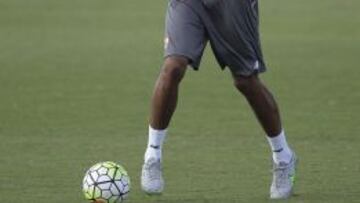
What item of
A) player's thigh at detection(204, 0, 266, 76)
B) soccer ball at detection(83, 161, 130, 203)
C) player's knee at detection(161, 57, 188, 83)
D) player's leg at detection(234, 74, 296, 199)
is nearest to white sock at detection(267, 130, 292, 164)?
player's leg at detection(234, 74, 296, 199)

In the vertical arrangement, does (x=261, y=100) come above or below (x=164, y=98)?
below

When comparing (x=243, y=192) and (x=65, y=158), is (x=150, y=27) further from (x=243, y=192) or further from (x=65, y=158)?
(x=243, y=192)

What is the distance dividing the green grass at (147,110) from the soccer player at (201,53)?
0.74 feet

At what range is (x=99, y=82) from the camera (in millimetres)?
18078

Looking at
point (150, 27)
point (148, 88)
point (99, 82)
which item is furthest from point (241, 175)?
point (150, 27)

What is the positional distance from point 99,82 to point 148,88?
1332 millimetres

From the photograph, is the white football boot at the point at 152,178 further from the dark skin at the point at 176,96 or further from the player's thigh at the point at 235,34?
the player's thigh at the point at 235,34

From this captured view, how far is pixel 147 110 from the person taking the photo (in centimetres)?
1473

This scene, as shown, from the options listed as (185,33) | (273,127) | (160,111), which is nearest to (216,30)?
(185,33)

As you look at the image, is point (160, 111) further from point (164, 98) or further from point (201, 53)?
point (201, 53)

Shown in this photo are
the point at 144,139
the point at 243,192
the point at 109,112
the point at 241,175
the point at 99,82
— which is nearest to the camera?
the point at 243,192

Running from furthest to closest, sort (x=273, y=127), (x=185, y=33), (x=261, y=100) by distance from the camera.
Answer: (x=273, y=127), (x=261, y=100), (x=185, y=33)

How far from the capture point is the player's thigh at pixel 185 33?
791 cm

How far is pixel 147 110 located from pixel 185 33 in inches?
269
